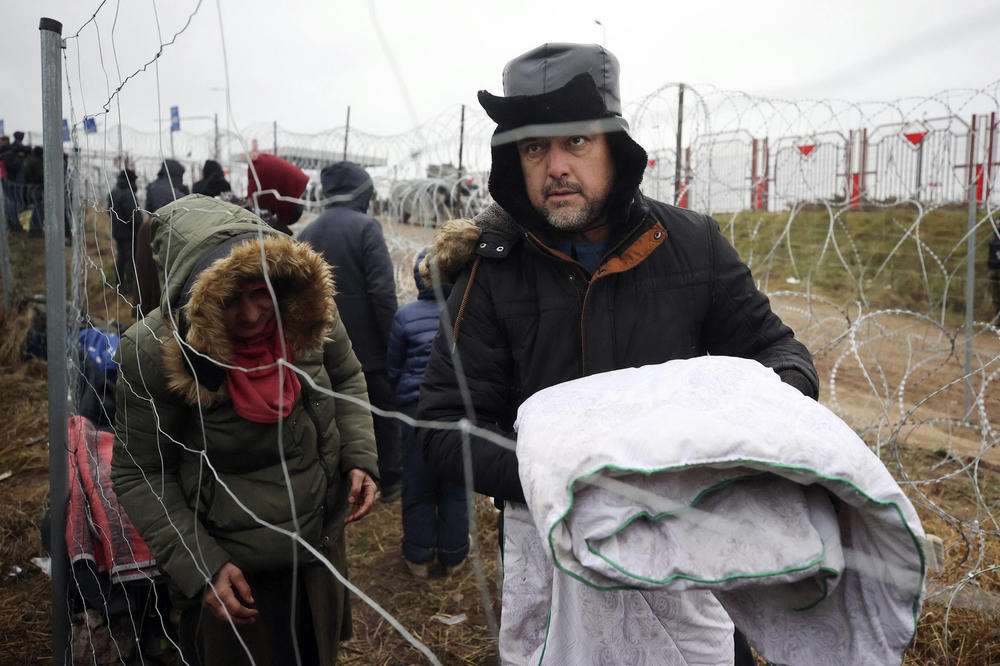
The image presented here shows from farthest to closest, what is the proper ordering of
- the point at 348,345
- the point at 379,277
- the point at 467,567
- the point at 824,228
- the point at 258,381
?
the point at 824,228 < the point at 379,277 < the point at 467,567 < the point at 348,345 < the point at 258,381

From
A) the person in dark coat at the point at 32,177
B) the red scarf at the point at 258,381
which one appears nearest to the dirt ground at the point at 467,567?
the red scarf at the point at 258,381

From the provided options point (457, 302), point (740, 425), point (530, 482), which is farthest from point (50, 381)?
point (740, 425)

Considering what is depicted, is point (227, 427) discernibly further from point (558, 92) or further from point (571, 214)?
point (558, 92)

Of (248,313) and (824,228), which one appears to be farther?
(824,228)

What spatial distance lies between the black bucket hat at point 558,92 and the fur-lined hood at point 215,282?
68cm

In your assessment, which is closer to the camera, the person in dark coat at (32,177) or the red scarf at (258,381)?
the red scarf at (258,381)

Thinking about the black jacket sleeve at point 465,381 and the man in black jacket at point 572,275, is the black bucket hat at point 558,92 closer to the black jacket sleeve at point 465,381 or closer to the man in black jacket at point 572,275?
the man in black jacket at point 572,275

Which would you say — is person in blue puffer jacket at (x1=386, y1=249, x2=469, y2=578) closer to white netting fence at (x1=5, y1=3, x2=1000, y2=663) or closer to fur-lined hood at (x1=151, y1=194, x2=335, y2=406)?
white netting fence at (x1=5, y1=3, x2=1000, y2=663)

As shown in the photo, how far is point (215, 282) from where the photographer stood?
162 centimetres

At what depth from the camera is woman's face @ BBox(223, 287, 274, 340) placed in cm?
A: 171

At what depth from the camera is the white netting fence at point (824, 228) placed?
2.31m

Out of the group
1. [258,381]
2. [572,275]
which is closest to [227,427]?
[258,381]

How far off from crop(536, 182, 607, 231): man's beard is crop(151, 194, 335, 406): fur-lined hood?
2.30 feet

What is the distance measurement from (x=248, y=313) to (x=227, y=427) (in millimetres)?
346
